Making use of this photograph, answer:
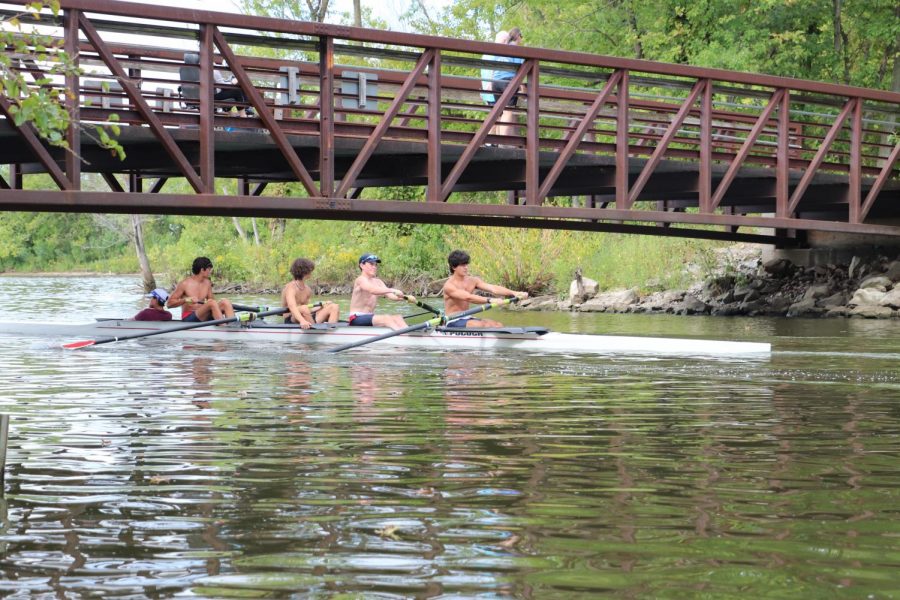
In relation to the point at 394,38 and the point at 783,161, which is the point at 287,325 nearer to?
the point at 394,38

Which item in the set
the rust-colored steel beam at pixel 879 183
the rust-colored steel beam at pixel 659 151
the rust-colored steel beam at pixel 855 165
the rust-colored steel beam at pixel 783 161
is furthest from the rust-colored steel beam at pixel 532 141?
the rust-colored steel beam at pixel 879 183

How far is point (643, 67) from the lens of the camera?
68.9ft

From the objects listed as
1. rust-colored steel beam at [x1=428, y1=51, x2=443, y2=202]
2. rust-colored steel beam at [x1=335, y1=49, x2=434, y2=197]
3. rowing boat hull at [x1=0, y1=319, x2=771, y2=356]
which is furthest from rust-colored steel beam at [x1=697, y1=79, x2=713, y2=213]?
rust-colored steel beam at [x1=335, y1=49, x2=434, y2=197]

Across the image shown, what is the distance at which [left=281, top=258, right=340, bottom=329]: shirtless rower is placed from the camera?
18453 mm

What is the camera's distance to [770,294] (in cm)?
3331

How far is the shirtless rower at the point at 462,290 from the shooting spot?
60.0 feet

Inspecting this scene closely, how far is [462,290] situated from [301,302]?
2.55 metres

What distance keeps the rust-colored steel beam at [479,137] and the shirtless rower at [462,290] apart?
950 millimetres

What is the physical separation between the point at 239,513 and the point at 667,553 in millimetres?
2280

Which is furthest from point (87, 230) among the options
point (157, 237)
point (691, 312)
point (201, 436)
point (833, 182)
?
point (201, 436)

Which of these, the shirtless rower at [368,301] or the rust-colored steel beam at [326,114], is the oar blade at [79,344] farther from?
the rust-colored steel beam at [326,114]

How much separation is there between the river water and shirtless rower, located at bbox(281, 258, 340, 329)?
3929 mm

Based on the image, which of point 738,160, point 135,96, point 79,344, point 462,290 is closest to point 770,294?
point 738,160

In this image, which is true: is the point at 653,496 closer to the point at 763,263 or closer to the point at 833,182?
the point at 833,182
